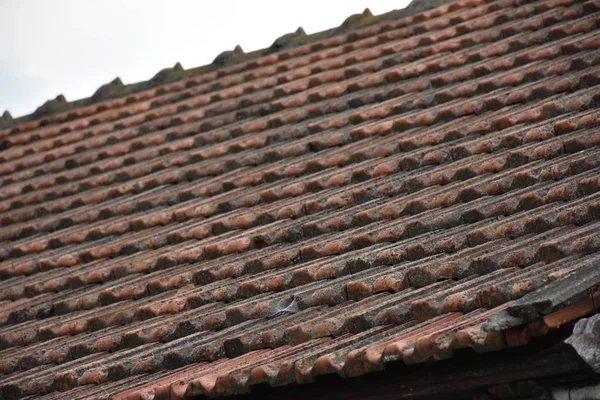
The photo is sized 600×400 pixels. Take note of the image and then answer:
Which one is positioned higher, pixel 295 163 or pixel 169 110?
pixel 169 110

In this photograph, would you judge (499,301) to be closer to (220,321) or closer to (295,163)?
(220,321)

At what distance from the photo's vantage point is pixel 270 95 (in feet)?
24.3

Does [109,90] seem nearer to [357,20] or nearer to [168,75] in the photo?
[168,75]

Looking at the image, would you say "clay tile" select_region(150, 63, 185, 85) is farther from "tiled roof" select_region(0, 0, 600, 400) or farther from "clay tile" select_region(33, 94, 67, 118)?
"clay tile" select_region(33, 94, 67, 118)

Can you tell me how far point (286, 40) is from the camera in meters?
8.27

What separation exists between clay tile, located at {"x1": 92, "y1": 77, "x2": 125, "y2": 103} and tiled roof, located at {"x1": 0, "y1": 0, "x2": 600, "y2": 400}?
0.32 meters

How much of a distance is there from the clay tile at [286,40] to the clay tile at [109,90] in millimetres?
1405

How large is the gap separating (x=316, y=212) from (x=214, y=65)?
3.13 metres

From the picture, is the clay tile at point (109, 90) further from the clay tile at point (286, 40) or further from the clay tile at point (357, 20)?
the clay tile at point (357, 20)

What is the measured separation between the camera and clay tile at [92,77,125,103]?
8680 mm

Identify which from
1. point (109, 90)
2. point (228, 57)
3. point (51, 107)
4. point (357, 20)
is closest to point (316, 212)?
point (357, 20)

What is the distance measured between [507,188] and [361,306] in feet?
3.43

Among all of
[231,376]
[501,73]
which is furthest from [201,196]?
[231,376]

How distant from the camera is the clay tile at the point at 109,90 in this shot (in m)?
8.68
